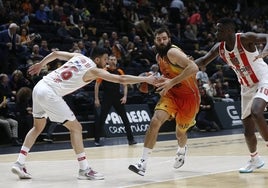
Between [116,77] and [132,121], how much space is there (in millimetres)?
8895

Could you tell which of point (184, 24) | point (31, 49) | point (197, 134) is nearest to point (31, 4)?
point (31, 49)

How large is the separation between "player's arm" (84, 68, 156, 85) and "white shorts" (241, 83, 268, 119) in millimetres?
1488

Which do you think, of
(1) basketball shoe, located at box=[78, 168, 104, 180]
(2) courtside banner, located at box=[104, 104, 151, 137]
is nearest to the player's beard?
(1) basketball shoe, located at box=[78, 168, 104, 180]

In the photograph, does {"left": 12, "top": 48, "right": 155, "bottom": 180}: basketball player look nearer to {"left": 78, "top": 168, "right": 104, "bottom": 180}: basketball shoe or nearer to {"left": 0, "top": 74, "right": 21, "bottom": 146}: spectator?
{"left": 78, "top": 168, "right": 104, "bottom": 180}: basketball shoe

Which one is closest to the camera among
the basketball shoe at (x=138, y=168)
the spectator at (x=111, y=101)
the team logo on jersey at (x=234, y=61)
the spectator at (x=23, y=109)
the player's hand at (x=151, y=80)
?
the player's hand at (x=151, y=80)

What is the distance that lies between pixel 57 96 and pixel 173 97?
1.52 metres

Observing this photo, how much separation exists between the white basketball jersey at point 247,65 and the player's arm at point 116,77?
131cm

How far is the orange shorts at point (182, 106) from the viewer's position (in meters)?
7.62

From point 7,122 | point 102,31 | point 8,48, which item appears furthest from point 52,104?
point 102,31

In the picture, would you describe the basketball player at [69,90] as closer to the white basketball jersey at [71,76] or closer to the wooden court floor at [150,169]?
the white basketball jersey at [71,76]

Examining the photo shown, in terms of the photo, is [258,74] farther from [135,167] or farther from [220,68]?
[220,68]

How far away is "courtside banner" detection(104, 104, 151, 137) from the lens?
15.3m

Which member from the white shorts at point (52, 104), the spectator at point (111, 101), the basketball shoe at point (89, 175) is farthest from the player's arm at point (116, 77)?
the spectator at point (111, 101)

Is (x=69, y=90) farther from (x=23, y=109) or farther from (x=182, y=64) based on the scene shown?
(x=23, y=109)
